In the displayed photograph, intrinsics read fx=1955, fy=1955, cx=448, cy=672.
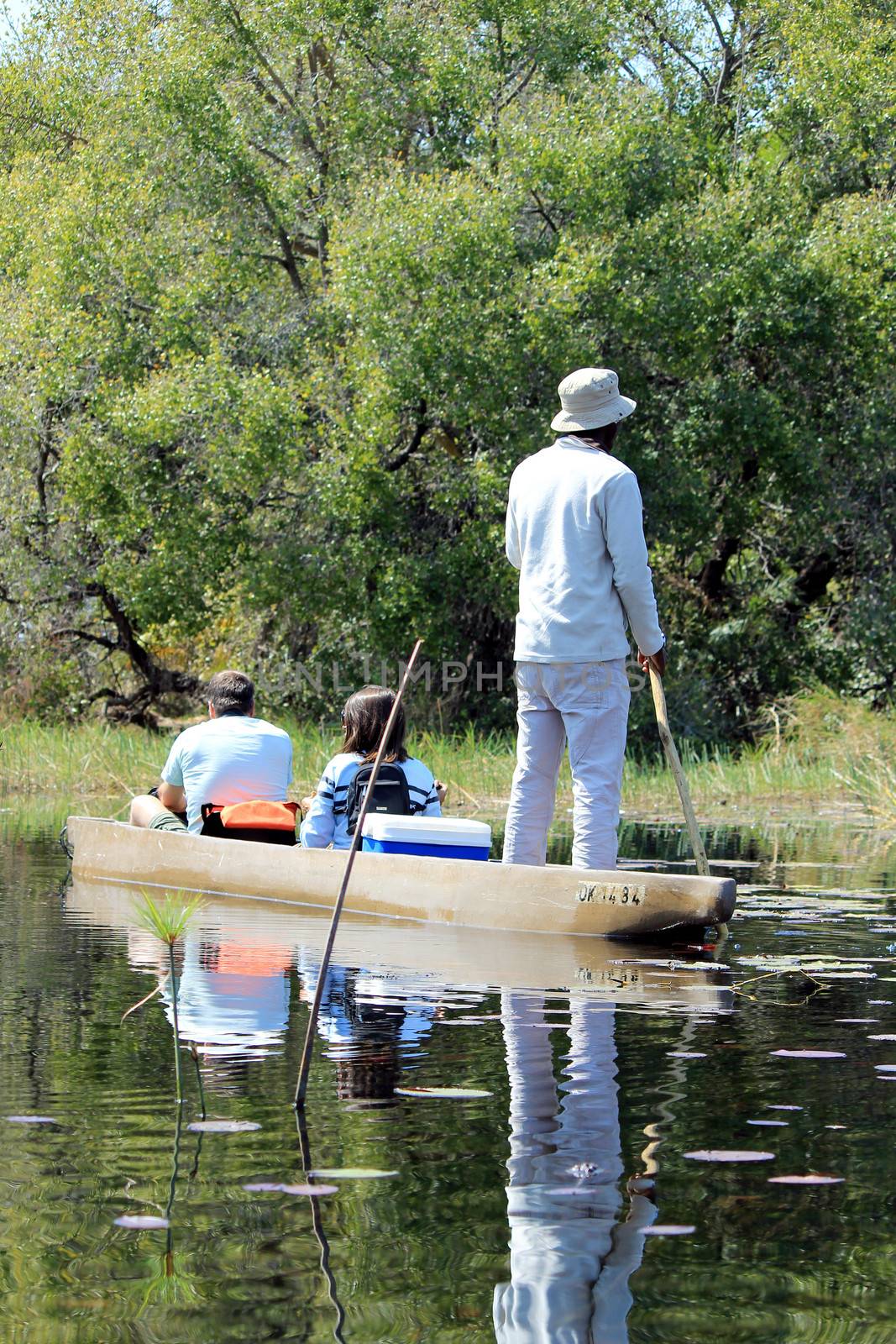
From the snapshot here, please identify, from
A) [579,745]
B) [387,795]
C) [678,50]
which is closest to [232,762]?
[387,795]

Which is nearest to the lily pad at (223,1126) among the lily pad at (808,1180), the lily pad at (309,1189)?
the lily pad at (309,1189)

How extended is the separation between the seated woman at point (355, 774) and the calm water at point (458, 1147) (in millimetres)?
1361

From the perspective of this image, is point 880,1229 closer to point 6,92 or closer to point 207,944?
point 207,944

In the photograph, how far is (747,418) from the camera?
75.6ft

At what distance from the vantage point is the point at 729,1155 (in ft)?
12.9

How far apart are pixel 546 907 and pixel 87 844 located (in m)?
3.63

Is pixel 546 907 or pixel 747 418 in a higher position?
pixel 747 418

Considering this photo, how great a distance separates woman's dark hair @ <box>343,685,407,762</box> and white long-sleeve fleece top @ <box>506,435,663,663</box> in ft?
3.22

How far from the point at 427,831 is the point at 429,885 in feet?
1.03

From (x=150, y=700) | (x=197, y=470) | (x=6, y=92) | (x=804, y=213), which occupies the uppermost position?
(x=6, y=92)

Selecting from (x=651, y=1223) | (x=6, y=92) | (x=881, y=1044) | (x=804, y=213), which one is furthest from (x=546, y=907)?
(x=6, y=92)

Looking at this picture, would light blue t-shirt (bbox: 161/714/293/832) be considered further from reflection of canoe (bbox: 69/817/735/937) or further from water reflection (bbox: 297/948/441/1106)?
water reflection (bbox: 297/948/441/1106)

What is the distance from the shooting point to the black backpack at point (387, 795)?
8609mm

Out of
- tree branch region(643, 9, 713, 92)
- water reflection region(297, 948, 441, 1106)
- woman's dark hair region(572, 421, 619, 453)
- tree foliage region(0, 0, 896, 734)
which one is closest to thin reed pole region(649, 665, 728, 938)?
woman's dark hair region(572, 421, 619, 453)
